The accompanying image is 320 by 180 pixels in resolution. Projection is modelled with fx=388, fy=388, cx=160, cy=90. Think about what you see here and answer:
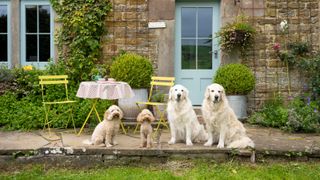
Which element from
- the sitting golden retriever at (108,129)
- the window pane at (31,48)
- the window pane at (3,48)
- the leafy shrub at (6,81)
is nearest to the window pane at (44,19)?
the window pane at (31,48)

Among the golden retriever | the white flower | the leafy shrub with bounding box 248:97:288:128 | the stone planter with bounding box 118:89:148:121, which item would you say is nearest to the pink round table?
the golden retriever

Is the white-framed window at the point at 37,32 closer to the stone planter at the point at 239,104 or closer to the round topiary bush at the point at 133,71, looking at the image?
the round topiary bush at the point at 133,71

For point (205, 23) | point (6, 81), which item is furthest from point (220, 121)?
point (6, 81)

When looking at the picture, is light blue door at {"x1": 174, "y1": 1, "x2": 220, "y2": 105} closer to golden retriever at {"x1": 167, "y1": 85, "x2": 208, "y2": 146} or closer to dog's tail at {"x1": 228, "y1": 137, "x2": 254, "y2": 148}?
golden retriever at {"x1": 167, "y1": 85, "x2": 208, "y2": 146}

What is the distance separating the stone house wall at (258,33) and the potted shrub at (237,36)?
17cm

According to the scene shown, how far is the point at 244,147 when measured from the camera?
17.3ft

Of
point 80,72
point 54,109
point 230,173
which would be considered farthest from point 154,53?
point 230,173

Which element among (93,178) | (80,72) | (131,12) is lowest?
(93,178)

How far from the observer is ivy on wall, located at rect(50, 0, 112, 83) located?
331 inches

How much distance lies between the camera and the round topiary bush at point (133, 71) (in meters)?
7.65

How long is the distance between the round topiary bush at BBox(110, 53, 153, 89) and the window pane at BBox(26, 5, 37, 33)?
7.61 ft

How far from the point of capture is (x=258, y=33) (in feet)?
28.2

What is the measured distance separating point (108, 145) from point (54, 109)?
2.62 m

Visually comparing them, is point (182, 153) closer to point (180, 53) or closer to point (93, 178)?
point (93, 178)
